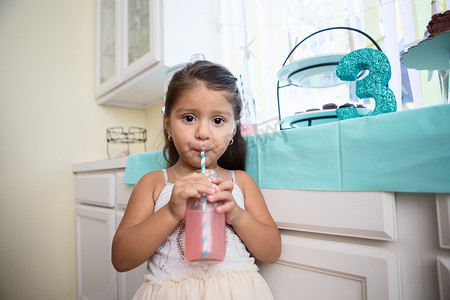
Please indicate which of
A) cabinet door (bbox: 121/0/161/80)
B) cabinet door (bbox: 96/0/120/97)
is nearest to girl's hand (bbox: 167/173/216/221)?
cabinet door (bbox: 121/0/161/80)

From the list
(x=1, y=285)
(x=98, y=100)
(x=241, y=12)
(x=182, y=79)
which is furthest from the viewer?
(x=98, y=100)

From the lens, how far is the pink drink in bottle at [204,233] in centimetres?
52

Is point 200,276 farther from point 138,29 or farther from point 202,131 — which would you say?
point 138,29

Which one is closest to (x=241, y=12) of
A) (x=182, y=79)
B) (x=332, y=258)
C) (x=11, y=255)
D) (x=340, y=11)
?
(x=340, y=11)

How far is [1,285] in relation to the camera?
163 cm

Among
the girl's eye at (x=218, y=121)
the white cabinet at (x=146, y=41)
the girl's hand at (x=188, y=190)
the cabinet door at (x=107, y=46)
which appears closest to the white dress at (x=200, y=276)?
the girl's hand at (x=188, y=190)

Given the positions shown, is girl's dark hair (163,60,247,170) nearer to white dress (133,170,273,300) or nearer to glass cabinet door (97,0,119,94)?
white dress (133,170,273,300)

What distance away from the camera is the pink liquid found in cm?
52

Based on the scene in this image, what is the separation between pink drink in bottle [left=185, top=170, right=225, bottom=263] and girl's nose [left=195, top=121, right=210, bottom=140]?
0.16m

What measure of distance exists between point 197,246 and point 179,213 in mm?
92

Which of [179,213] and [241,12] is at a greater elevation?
[241,12]

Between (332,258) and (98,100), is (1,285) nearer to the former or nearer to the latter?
(98,100)

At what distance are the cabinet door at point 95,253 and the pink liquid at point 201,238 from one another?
3.17ft

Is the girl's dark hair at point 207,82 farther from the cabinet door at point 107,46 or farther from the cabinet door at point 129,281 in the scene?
the cabinet door at point 107,46
